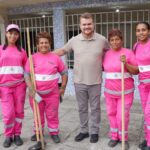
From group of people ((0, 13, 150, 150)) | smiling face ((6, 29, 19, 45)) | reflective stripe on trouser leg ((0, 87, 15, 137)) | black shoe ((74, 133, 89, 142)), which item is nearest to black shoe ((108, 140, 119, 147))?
group of people ((0, 13, 150, 150))

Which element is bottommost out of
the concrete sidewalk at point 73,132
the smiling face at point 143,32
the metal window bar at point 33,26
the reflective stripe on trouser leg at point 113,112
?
the concrete sidewalk at point 73,132

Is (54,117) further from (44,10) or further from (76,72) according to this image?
(44,10)

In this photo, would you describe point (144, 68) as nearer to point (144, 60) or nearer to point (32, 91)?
point (144, 60)

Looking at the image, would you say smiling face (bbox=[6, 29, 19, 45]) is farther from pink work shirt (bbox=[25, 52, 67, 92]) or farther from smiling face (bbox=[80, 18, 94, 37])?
smiling face (bbox=[80, 18, 94, 37])

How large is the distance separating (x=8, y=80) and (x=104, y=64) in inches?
51.9

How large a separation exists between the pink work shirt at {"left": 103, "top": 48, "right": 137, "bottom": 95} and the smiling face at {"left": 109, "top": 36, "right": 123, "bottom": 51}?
2.2 inches

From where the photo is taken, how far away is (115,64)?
3400mm

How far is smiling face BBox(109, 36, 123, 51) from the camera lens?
3.39m

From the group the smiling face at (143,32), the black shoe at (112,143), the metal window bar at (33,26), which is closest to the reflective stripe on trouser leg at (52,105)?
the black shoe at (112,143)

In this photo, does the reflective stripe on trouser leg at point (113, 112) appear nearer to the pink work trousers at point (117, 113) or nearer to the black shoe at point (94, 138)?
the pink work trousers at point (117, 113)

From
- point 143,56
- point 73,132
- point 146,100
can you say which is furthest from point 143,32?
point 73,132

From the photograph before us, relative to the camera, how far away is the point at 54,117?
3746mm

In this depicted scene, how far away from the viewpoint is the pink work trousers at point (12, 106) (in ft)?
11.8

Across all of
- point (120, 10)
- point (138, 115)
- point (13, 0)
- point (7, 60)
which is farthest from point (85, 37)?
point (120, 10)
